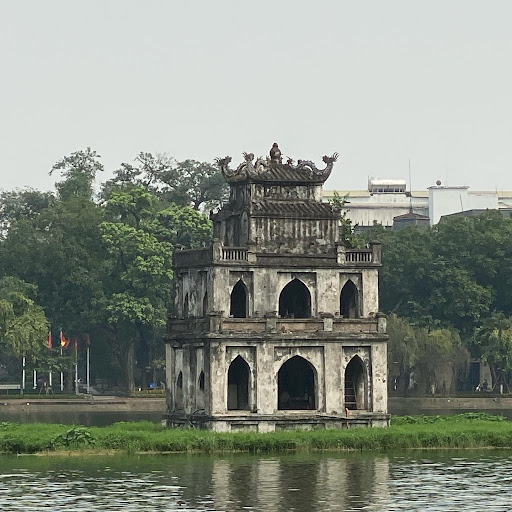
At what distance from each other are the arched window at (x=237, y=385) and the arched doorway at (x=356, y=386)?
170 inches

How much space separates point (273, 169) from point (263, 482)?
70.1 ft

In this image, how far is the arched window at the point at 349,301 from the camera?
81.2 m

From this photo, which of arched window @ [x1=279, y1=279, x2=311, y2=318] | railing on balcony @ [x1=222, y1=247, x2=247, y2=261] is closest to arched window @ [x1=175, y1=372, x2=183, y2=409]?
arched window @ [x1=279, y1=279, x2=311, y2=318]

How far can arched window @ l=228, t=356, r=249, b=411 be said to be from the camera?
80125 millimetres

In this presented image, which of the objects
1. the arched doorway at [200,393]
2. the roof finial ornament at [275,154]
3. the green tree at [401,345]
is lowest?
the arched doorway at [200,393]

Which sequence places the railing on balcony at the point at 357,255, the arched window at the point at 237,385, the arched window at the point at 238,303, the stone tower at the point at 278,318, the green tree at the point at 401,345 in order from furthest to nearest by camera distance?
the green tree at the point at 401,345 < the arched window at the point at 238,303 < the railing on balcony at the point at 357,255 < the arched window at the point at 237,385 < the stone tower at the point at 278,318

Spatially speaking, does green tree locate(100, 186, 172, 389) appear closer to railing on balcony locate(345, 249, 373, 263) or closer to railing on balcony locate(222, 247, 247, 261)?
railing on balcony locate(345, 249, 373, 263)

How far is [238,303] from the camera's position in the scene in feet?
268

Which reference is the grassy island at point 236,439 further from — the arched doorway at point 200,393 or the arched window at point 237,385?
the arched window at point 237,385

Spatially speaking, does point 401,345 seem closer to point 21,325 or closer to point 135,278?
point 135,278

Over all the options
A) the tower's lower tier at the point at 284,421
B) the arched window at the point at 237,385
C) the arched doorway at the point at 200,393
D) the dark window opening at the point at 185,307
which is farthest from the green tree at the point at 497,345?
the arched doorway at the point at 200,393

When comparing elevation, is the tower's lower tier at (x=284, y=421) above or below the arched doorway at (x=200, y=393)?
below

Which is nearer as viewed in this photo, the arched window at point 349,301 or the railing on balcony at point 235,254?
the railing on balcony at point 235,254

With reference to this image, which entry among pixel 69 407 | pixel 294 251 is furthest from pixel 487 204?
pixel 294 251
